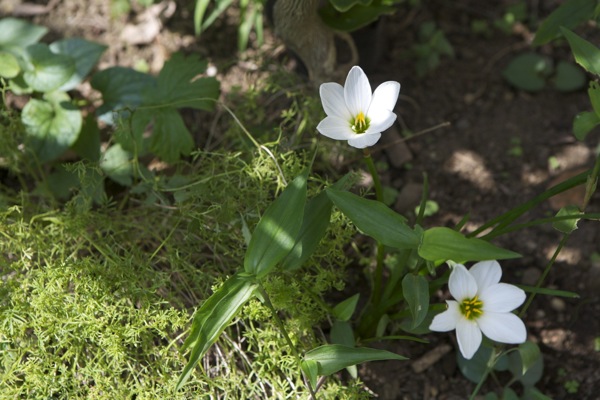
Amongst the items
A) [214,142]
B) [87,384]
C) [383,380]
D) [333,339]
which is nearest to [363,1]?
[214,142]

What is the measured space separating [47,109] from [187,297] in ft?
2.18

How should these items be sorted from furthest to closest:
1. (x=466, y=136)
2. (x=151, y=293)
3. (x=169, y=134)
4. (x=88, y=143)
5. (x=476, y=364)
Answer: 1. (x=466, y=136)
2. (x=88, y=143)
3. (x=169, y=134)
4. (x=476, y=364)
5. (x=151, y=293)

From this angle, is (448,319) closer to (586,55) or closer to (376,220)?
(376,220)

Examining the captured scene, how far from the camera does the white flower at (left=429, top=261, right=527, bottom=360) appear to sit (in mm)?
1193

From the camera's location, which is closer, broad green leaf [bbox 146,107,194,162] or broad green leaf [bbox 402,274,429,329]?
broad green leaf [bbox 402,274,429,329]

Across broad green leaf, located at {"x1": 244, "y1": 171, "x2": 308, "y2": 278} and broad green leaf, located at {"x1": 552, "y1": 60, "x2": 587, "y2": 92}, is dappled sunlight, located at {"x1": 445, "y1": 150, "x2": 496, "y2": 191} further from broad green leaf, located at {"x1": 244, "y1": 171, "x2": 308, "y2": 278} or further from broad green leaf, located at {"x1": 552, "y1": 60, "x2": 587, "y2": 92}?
broad green leaf, located at {"x1": 244, "y1": 171, "x2": 308, "y2": 278}

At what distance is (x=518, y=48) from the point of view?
2164 millimetres

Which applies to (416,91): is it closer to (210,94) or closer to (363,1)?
(363,1)

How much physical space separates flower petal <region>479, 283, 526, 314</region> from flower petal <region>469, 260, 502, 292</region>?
0.01 metres

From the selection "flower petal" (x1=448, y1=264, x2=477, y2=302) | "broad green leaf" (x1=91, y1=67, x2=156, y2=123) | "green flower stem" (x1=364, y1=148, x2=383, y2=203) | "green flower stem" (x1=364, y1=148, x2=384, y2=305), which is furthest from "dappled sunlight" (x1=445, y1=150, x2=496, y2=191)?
"broad green leaf" (x1=91, y1=67, x2=156, y2=123)

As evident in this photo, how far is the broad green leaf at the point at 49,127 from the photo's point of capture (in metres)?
1.76

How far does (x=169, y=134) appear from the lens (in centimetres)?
173

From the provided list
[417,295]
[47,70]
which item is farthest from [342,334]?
[47,70]

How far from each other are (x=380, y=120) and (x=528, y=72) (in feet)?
3.33
